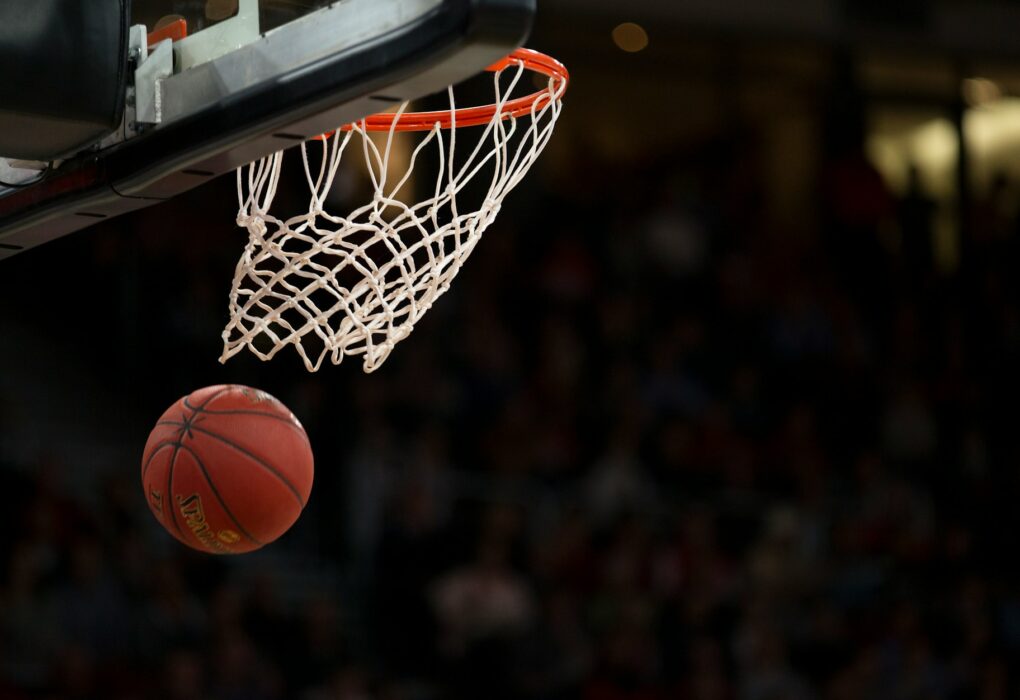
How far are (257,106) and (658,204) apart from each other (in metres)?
7.31

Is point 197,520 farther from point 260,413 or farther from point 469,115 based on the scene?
point 469,115

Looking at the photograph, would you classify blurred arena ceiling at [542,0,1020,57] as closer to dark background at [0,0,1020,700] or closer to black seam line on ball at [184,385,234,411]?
dark background at [0,0,1020,700]

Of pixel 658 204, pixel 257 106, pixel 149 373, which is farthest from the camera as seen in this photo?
pixel 658 204

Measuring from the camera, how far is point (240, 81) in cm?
258

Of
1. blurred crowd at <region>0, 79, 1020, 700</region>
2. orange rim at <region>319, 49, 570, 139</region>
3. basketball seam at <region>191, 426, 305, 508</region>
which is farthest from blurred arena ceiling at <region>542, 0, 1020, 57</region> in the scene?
basketball seam at <region>191, 426, 305, 508</region>

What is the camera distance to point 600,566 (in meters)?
7.80

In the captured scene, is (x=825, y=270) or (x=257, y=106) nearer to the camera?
(x=257, y=106)

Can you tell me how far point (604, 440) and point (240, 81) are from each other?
5.89 m

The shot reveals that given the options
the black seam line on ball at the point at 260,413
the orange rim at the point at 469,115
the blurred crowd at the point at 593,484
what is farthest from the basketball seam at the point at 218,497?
the blurred crowd at the point at 593,484

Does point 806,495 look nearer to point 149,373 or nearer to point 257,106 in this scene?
point 149,373

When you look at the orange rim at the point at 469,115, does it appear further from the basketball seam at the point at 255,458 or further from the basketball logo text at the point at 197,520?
the basketball logo text at the point at 197,520

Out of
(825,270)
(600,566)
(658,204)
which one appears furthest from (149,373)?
(825,270)

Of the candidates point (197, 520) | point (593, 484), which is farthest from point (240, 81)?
point (593, 484)

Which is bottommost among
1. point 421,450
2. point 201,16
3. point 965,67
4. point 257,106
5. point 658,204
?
point 421,450
